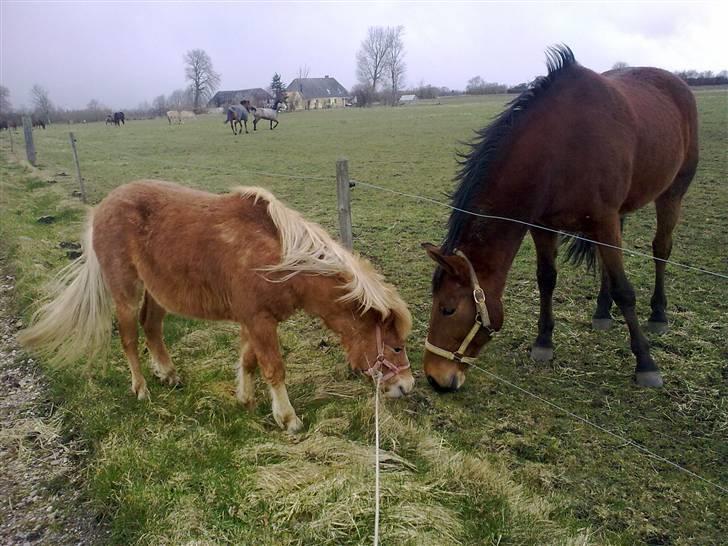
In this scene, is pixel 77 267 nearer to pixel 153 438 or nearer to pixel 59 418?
pixel 59 418

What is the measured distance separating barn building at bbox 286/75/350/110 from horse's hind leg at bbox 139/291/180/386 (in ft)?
272

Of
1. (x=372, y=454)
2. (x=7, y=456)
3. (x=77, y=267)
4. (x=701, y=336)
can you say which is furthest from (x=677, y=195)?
(x=7, y=456)

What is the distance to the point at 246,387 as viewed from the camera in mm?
3234

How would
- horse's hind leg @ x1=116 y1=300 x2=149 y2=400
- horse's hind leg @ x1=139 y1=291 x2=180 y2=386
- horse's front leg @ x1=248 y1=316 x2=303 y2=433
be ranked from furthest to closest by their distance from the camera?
1. horse's hind leg @ x1=139 y1=291 x2=180 y2=386
2. horse's hind leg @ x1=116 y1=300 x2=149 y2=400
3. horse's front leg @ x1=248 y1=316 x2=303 y2=433

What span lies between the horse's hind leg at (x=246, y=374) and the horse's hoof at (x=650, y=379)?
2.76m

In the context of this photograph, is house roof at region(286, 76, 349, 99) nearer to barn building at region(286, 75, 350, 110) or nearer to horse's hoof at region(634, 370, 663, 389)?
barn building at region(286, 75, 350, 110)

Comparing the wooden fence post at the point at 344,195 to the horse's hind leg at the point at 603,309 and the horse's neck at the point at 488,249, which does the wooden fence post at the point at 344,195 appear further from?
the horse's hind leg at the point at 603,309

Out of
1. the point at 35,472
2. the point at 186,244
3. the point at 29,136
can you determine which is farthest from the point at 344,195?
the point at 29,136

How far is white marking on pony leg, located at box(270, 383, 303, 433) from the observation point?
9.87ft

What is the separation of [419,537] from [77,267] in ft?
10.2

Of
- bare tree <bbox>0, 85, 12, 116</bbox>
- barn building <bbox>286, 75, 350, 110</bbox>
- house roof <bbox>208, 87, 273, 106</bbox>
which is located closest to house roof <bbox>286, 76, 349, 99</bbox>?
barn building <bbox>286, 75, 350, 110</bbox>

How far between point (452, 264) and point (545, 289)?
1525mm

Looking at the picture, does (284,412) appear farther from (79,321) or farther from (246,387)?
(79,321)

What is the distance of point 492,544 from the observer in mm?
2213
